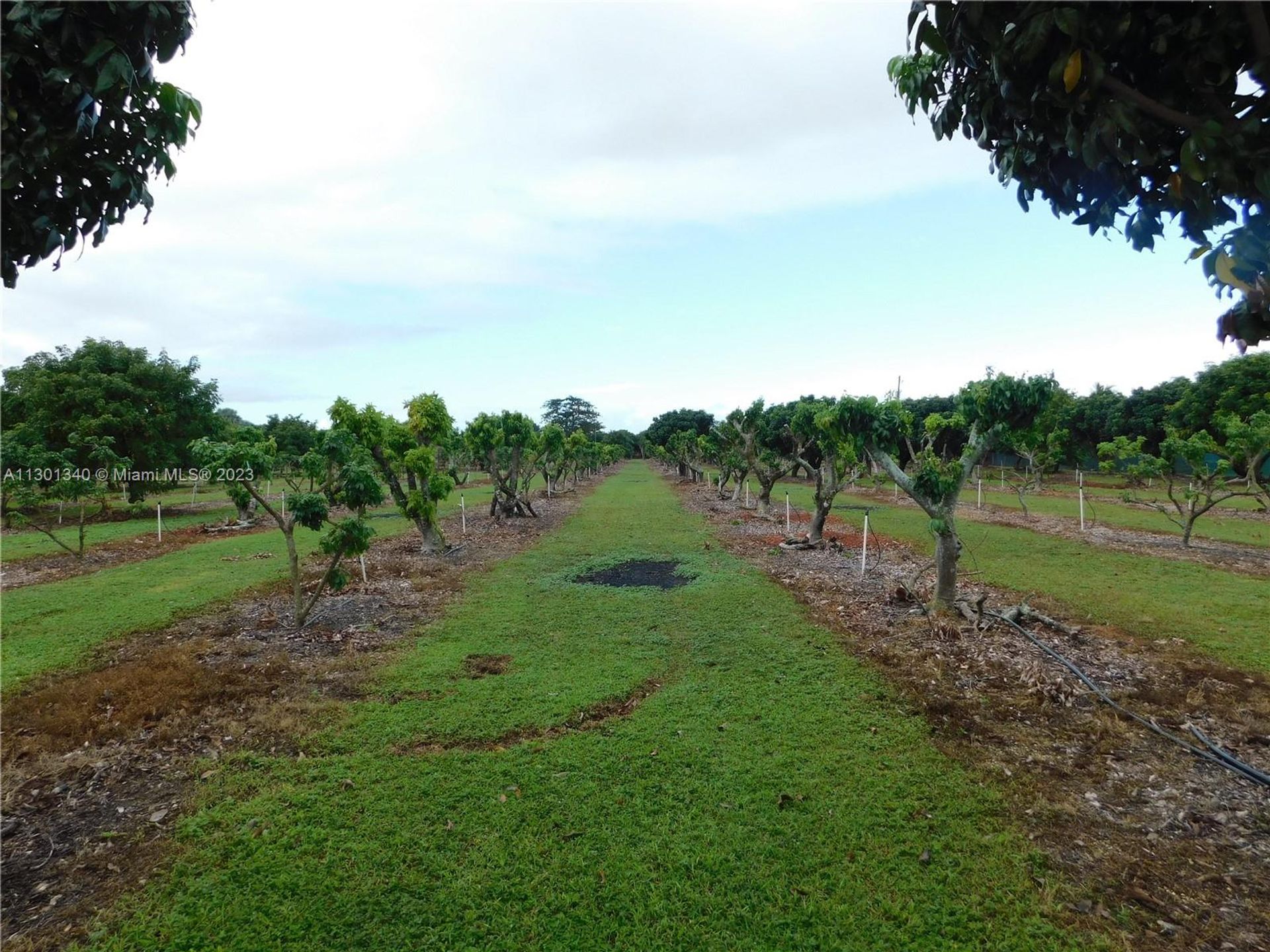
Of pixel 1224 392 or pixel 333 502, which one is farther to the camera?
pixel 1224 392

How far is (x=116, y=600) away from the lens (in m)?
10.6

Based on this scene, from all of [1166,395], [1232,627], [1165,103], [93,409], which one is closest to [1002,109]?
[1165,103]

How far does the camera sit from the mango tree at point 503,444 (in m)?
21.0

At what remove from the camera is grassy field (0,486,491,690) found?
7855 millimetres

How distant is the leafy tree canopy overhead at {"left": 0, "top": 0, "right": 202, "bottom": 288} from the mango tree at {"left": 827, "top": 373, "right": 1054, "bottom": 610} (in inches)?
352

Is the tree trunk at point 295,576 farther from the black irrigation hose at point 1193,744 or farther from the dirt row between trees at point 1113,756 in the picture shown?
the black irrigation hose at point 1193,744

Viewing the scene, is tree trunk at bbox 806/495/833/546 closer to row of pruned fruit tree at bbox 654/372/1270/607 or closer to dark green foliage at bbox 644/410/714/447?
row of pruned fruit tree at bbox 654/372/1270/607

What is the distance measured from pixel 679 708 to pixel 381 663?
3905 millimetres

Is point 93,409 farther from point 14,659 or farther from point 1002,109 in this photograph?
point 1002,109

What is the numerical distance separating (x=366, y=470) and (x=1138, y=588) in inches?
530

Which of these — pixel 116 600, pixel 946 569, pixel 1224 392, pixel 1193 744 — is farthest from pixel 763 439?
pixel 1224 392

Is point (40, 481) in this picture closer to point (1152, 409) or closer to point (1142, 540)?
point (1142, 540)

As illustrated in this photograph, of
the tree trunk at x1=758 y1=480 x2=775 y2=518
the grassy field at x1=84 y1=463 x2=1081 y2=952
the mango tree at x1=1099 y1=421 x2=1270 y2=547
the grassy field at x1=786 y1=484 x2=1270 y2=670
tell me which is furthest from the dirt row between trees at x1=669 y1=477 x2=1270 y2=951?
the tree trunk at x1=758 y1=480 x2=775 y2=518

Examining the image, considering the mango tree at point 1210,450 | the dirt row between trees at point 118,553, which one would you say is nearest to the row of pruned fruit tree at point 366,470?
the dirt row between trees at point 118,553
